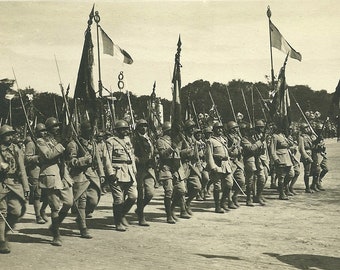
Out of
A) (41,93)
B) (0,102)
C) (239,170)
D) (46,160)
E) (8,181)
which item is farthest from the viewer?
(41,93)

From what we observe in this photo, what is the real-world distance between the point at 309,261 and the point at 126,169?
3.76 metres

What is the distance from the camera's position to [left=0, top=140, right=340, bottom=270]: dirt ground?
22.0 feet

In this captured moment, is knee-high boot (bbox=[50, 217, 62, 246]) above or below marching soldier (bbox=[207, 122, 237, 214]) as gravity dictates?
below

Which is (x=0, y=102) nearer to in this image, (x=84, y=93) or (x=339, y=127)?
(x=84, y=93)

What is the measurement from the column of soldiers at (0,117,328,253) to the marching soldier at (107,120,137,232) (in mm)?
18

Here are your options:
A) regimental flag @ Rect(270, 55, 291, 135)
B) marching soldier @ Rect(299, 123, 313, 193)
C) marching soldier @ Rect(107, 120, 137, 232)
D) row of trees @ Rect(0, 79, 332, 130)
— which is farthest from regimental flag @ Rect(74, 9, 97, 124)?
marching soldier @ Rect(299, 123, 313, 193)

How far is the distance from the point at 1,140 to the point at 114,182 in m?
2.19

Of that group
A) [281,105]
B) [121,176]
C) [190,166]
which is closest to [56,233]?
[121,176]

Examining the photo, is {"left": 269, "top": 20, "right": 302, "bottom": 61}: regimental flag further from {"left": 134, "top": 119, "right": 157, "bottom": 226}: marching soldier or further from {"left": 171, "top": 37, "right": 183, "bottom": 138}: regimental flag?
{"left": 134, "top": 119, "right": 157, "bottom": 226}: marching soldier

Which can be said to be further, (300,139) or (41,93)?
(41,93)

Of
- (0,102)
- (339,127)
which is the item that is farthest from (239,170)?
(0,102)

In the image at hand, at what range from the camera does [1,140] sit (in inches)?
305

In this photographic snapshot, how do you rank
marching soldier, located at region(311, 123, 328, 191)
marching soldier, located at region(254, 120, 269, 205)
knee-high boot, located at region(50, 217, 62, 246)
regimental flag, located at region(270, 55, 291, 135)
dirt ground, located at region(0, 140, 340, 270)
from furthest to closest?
marching soldier, located at region(311, 123, 328, 191)
regimental flag, located at region(270, 55, 291, 135)
marching soldier, located at region(254, 120, 269, 205)
knee-high boot, located at region(50, 217, 62, 246)
dirt ground, located at region(0, 140, 340, 270)

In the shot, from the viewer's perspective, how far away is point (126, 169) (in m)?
9.27
